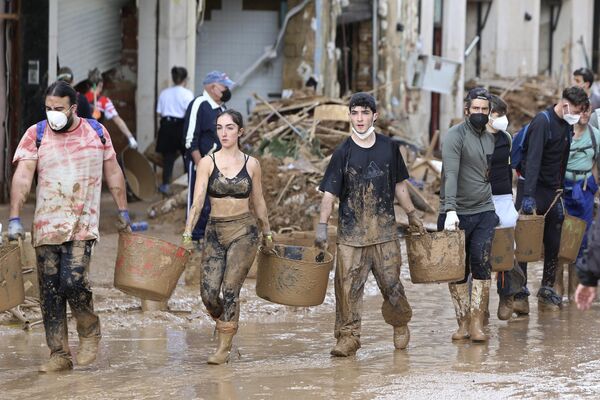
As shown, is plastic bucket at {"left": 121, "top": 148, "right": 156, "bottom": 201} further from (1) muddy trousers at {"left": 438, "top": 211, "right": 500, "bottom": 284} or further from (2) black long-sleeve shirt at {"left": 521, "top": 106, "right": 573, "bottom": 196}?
(1) muddy trousers at {"left": 438, "top": 211, "right": 500, "bottom": 284}

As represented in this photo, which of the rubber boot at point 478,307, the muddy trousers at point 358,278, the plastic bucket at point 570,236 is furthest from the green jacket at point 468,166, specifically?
the plastic bucket at point 570,236

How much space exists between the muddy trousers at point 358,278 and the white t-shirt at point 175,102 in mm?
8205

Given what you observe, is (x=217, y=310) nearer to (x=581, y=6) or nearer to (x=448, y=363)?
(x=448, y=363)

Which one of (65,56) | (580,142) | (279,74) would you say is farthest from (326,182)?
(279,74)

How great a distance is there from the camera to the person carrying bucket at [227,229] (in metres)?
9.33

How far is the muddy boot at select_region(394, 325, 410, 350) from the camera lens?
992 centimetres

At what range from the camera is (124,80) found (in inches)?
754

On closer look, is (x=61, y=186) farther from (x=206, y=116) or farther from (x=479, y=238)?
(x=206, y=116)

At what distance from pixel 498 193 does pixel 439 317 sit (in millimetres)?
1500

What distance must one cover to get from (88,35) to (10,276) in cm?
984

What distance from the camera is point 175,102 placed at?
17656 millimetres

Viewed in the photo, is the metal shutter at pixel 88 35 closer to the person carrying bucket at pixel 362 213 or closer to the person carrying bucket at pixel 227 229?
the person carrying bucket at pixel 227 229

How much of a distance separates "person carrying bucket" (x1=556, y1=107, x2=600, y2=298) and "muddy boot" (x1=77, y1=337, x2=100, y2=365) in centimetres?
480

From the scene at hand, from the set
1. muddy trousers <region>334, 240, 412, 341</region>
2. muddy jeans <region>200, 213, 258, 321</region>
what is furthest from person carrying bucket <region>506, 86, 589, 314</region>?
muddy jeans <region>200, 213, 258, 321</region>
